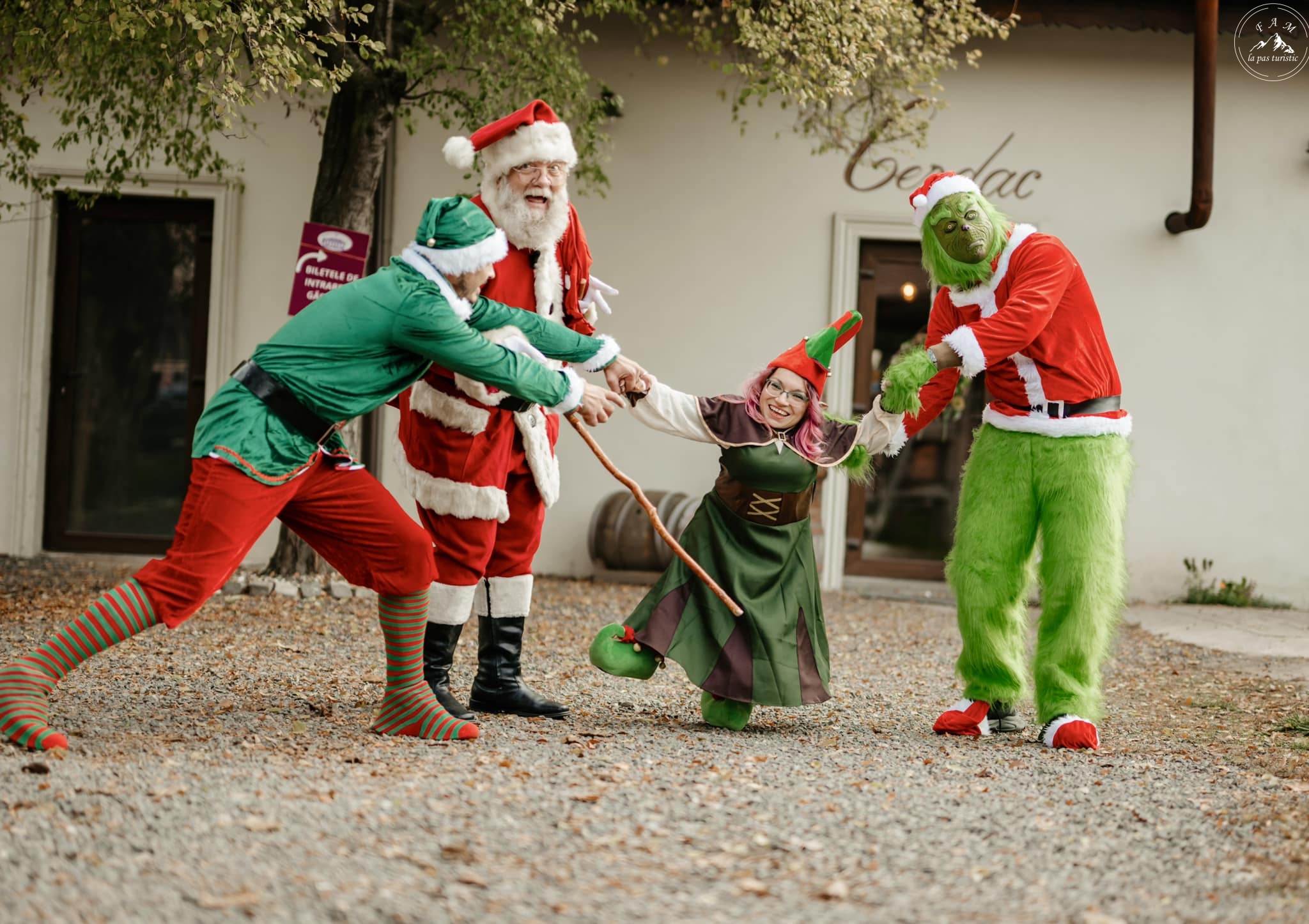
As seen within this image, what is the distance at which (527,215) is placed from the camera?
3.82 m

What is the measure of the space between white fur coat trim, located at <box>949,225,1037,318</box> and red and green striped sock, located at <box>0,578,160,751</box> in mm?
2656

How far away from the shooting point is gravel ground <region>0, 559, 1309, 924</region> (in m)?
2.35

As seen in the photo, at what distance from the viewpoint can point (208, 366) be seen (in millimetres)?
8570

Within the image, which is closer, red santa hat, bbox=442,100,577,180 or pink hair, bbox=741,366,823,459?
red santa hat, bbox=442,100,577,180

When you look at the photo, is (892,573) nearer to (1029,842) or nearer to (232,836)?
(1029,842)

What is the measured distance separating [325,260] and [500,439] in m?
3.60

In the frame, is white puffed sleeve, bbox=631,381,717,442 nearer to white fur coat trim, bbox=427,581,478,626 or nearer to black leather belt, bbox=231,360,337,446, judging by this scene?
white fur coat trim, bbox=427,581,478,626

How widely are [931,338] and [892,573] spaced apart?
5.02m

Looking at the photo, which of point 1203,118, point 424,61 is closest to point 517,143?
point 424,61

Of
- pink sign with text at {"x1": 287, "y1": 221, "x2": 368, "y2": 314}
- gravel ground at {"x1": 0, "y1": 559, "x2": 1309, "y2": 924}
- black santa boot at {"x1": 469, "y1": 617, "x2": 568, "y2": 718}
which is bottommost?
gravel ground at {"x1": 0, "y1": 559, "x2": 1309, "y2": 924}

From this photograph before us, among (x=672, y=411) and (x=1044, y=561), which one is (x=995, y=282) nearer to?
(x=1044, y=561)

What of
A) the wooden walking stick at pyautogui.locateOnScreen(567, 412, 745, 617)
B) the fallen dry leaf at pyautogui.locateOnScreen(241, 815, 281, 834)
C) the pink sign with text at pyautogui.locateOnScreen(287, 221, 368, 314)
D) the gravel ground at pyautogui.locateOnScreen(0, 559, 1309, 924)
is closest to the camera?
the gravel ground at pyautogui.locateOnScreen(0, 559, 1309, 924)

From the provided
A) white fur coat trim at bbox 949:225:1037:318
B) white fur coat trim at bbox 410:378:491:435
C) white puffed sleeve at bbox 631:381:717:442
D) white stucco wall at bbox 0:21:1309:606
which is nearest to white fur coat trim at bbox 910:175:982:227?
white fur coat trim at bbox 949:225:1037:318

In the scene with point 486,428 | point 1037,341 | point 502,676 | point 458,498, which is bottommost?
point 502,676
